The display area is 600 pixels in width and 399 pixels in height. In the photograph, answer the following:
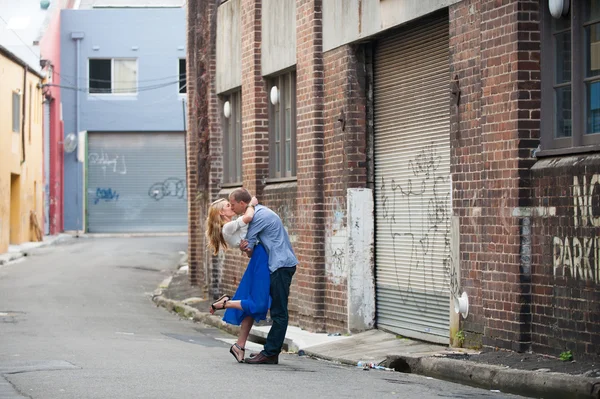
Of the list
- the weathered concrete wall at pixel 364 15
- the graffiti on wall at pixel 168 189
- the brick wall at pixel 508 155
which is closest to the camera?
the brick wall at pixel 508 155

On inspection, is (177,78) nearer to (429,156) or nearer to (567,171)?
(429,156)

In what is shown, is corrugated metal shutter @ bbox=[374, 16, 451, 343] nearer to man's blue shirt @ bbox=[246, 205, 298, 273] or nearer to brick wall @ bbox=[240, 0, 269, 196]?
man's blue shirt @ bbox=[246, 205, 298, 273]

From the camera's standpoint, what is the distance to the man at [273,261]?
10.6 metres

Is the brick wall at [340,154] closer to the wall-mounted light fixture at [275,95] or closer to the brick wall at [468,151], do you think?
the wall-mounted light fixture at [275,95]

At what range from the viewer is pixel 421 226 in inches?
487

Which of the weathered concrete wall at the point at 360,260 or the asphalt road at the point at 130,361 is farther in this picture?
the weathered concrete wall at the point at 360,260

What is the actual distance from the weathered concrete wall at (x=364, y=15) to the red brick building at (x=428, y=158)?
3 centimetres

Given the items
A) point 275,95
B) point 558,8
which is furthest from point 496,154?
point 275,95

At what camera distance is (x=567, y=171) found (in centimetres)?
913

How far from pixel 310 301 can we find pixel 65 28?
3291 centimetres

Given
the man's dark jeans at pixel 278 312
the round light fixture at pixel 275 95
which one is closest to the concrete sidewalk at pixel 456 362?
the man's dark jeans at pixel 278 312

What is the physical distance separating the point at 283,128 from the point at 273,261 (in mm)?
6170

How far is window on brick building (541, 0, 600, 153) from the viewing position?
9219 millimetres

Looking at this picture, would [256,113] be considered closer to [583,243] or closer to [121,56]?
[583,243]
